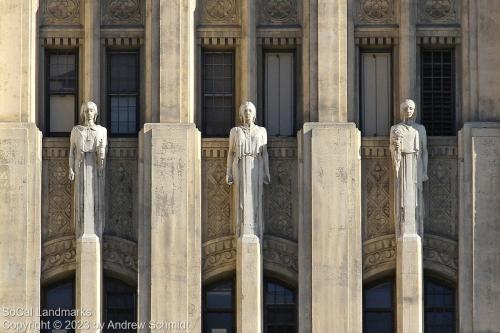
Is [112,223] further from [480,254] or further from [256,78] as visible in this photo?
[480,254]

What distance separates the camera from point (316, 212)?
49.1 m

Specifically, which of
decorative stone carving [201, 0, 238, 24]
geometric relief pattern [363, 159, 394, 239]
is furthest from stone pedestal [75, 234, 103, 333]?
geometric relief pattern [363, 159, 394, 239]

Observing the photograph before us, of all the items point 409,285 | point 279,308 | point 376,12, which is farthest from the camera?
point 376,12

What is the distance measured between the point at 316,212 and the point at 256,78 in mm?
3593

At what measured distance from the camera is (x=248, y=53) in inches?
1967

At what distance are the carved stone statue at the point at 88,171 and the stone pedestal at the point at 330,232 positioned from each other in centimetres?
464

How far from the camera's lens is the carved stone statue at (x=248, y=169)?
4916 cm

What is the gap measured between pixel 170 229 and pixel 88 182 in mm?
2188

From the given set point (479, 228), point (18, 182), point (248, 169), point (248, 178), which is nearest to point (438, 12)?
point (479, 228)

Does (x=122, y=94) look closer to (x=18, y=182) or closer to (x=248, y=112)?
(x=248, y=112)

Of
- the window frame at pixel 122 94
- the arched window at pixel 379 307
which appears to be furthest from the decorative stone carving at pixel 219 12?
the arched window at pixel 379 307

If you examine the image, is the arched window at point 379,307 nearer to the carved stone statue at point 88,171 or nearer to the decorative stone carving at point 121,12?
the carved stone statue at point 88,171

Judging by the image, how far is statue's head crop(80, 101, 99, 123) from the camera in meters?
49.5

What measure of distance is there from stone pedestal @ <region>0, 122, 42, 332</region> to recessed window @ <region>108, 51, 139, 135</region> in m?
2.13
